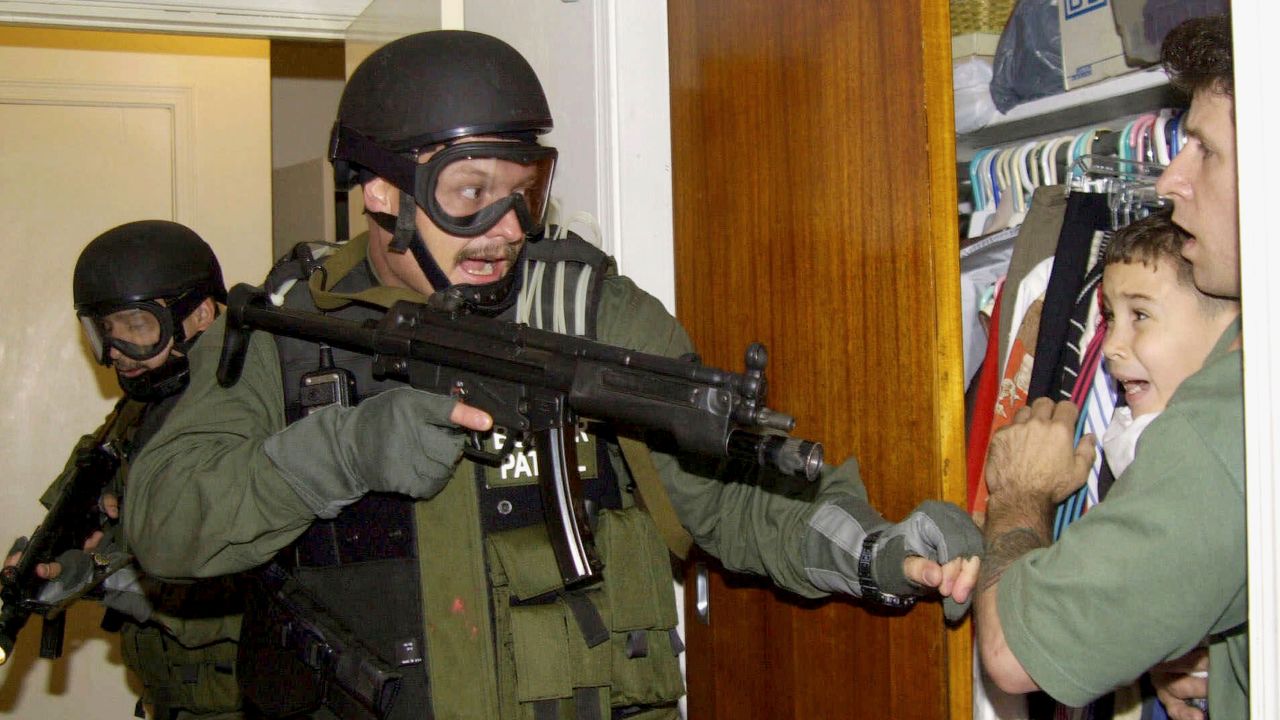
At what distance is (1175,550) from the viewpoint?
114 centimetres

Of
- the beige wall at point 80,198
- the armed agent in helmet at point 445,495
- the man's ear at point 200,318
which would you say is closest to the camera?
the armed agent in helmet at point 445,495

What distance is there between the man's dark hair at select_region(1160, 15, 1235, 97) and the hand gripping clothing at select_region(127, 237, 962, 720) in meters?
0.68

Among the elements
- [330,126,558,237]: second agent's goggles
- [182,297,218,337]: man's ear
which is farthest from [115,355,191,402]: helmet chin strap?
[330,126,558,237]: second agent's goggles

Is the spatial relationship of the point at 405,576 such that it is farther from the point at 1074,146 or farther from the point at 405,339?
the point at 1074,146

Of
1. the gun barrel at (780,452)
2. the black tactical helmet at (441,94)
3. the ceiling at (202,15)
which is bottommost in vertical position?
the gun barrel at (780,452)

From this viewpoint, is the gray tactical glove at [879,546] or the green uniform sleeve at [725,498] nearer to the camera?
the gray tactical glove at [879,546]

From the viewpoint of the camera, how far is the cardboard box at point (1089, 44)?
1935 millimetres

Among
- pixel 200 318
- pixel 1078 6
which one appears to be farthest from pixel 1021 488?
pixel 200 318

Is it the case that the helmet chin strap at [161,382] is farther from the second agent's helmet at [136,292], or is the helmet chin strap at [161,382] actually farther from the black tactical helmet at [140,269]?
the black tactical helmet at [140,269]

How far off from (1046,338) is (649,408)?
0.76 m

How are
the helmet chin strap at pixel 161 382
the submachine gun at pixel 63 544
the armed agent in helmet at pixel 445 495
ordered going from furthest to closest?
1. the helmet chin strap at pixel 161 382
2. the submachine gun at pixel 63 544
3. the armed agent in helmet at pixel 445 495

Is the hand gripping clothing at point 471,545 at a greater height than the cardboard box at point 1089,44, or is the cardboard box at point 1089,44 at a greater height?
the cardboard box at point 1089,44

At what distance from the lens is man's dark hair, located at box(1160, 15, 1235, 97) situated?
4.10ft

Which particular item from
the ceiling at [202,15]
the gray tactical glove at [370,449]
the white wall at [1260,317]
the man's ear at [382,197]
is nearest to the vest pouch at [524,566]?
the gray tactical glove at [370,449]
